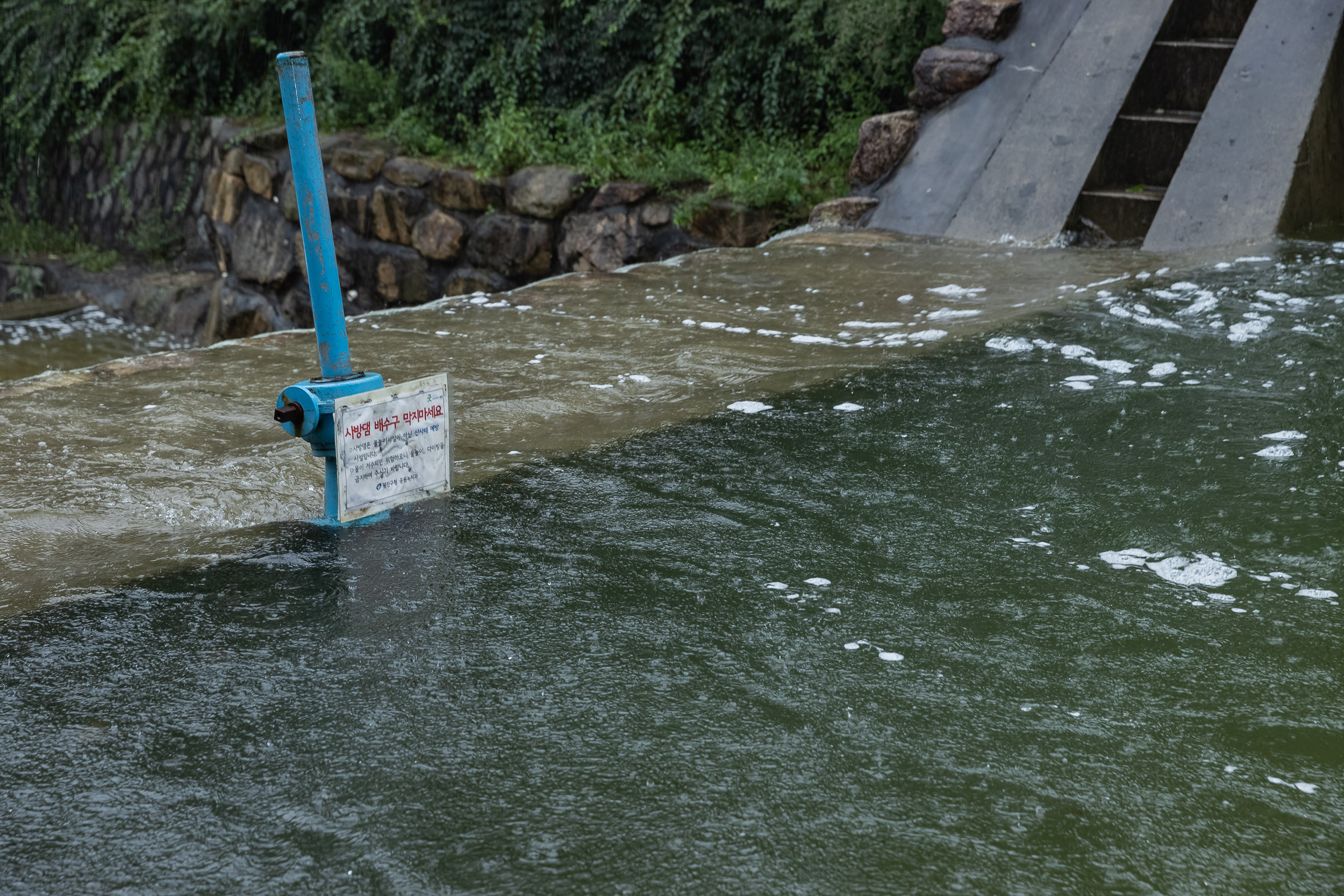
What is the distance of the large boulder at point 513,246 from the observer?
7.15 meters

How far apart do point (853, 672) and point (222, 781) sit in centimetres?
95

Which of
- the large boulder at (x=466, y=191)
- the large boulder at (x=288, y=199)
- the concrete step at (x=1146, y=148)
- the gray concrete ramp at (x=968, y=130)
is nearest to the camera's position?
the concrete step at (x=1146, y=148)

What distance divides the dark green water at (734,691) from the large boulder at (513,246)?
4.59 metres

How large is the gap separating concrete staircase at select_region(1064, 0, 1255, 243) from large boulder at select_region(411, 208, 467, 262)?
393cm

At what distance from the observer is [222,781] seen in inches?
60.4

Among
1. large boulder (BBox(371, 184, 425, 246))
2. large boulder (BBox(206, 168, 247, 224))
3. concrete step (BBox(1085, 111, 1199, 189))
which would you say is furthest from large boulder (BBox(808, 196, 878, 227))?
large boulder (BBox(206, 168, 247, 224))

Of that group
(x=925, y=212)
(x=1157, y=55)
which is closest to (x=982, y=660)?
(x=925, y=212)

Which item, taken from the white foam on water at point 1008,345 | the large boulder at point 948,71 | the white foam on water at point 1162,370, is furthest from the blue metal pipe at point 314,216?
the large boulder at point 948,71

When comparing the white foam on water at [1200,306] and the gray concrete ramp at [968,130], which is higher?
the gray concrete ramp at [968,130]

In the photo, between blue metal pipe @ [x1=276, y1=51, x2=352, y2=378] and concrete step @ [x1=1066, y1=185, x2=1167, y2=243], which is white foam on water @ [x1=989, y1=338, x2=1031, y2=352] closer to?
concrete step @ [x1=1066, y1=185, x2=1167, y2=243]

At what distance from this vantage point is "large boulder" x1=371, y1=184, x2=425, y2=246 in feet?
25.1

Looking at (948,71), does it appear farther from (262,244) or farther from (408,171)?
(262,244)

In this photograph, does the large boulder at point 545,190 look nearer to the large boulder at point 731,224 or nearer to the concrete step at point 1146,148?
the large boulder at point 731,224

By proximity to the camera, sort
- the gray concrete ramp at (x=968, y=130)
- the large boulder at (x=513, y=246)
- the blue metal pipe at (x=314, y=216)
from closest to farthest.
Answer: the blue metal pipe at (x=314, y=216)
the gray concrete ramp at (x=968, y=130)
the large boulder at (x=513, y=246)
